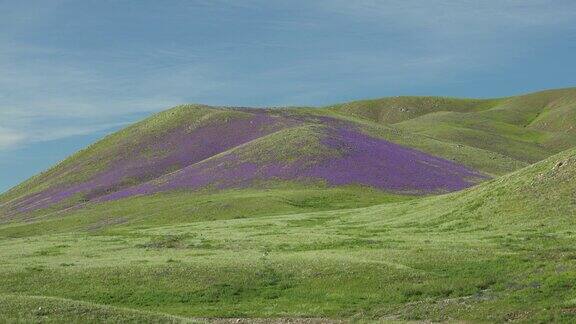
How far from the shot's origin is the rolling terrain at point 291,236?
1296 inches

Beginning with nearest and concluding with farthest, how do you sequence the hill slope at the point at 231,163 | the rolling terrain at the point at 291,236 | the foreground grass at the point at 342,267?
the foreground grass at the point at 342,267 < the rolling terrain at the point at 291,236 < the hill slope at the point at 231,163

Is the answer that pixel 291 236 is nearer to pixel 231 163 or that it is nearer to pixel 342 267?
pixel 342 267

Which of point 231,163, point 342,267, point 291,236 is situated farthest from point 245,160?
point 342,267

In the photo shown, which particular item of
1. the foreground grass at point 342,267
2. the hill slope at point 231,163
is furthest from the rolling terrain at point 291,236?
the hill slope at point 231,163

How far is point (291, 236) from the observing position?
5506 cm

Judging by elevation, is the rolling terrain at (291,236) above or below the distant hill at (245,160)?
below

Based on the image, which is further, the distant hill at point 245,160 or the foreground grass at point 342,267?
the distant hill at point 245,160

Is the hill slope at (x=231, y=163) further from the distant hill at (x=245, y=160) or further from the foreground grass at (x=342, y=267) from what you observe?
the foreground grass at (x=342, y=267)

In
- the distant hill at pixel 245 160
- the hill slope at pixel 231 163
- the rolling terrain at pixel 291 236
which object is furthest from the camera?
the distant hill at pixel 245 160

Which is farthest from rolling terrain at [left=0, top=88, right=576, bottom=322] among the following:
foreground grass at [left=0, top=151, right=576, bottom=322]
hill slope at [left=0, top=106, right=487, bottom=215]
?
hill slope at [left=0, top=106, right=487, bottom=215]

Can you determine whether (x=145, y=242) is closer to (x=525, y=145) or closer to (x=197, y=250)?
(x=197, y=250)

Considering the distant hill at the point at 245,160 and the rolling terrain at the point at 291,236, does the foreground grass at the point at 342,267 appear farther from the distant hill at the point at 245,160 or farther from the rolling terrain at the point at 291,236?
the distant hill at the point at 245,160

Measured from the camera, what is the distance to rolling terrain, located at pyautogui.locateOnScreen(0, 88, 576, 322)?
32.9m

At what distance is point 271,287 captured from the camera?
1455 inches
